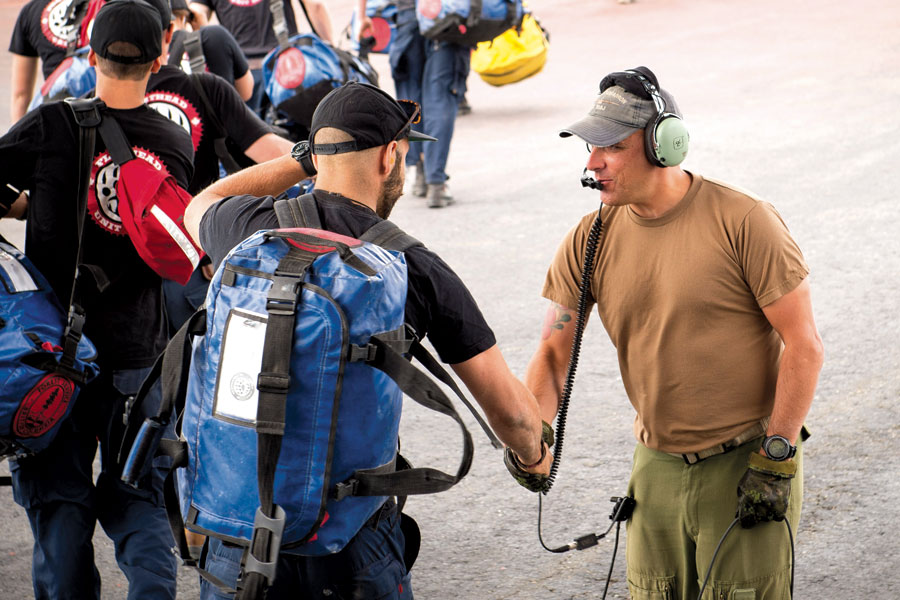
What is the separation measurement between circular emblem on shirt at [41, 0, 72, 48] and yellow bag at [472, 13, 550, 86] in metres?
5.91

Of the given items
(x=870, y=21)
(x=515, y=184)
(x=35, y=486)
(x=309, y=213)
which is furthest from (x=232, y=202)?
(x=870, y=21)

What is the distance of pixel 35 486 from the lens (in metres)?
3.81

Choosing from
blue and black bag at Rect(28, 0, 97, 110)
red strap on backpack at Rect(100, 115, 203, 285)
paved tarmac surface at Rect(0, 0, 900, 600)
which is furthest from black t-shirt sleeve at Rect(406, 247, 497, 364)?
blue and black bag at Rect(28, 0, 97, 110)

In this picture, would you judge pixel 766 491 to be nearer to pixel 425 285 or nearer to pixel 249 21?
pixel 425 285

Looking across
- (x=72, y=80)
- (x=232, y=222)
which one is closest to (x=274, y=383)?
(x=232, y=222)

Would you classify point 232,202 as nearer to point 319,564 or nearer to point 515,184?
point 319,564

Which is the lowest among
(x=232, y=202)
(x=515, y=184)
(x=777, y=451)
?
(x=515, y=184)

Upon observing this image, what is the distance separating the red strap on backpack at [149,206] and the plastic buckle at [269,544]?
56.9 inches

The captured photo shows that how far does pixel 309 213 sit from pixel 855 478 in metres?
3.37

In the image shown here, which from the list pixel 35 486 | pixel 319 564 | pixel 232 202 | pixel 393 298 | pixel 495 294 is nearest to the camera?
pixel 393 298

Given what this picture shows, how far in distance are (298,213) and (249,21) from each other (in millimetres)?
6038

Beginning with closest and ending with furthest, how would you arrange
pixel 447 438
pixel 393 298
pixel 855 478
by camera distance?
pixel 393 298, pixel 855 478, pixel 447 438

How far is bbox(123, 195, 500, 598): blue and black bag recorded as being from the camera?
2488 millimetres

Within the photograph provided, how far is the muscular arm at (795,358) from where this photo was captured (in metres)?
3.09
